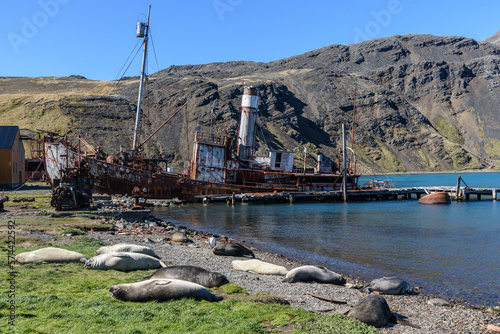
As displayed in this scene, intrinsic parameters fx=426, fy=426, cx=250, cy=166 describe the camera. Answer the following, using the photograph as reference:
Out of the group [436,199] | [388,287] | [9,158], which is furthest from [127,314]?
[436,199]

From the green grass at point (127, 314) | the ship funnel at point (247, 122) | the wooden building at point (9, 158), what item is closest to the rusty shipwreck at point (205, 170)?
the ship funnel at point (247, 122)

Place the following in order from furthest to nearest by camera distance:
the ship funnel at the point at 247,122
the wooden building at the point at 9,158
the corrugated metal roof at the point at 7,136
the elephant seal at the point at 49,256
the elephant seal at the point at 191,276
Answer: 1. the ship funnel at the point at 247,122
2. the corrugated metal roof at the point at 7,136
3. the wooden building at the point at 9,158
4. the elephant seal at the point at 49,256
5. the elephant seal at the point at 191,276

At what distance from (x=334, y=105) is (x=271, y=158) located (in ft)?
418

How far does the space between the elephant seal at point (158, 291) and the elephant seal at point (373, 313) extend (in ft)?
11.0

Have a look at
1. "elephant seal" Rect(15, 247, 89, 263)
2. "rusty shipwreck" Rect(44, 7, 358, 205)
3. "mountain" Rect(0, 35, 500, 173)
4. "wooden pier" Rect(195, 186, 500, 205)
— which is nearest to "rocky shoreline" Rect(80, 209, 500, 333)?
"elephant seal" Rect(15, 247, 89, 263)

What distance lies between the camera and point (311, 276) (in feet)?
48.4

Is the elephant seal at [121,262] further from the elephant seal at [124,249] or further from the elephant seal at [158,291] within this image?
the elephant seal at [158,291]

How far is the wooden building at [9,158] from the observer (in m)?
50.5

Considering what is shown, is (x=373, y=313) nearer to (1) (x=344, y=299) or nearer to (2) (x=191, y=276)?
(1) (x=344, y=299)

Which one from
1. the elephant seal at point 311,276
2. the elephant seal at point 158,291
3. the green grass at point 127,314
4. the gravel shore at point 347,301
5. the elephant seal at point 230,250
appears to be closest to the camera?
the green grass at point 127,314

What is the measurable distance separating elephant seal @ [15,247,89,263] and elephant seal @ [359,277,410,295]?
9.21m

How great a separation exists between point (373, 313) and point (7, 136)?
54019 mm

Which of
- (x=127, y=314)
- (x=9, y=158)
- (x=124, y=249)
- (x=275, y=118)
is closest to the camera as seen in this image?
(x=127, y=314)

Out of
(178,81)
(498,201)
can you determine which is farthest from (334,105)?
(498,201)
